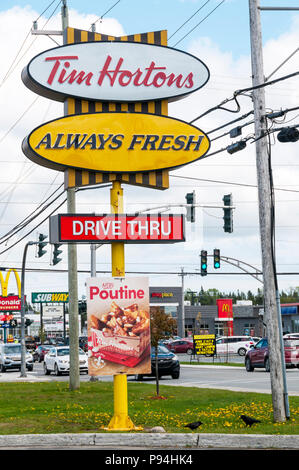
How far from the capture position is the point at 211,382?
3078 cm

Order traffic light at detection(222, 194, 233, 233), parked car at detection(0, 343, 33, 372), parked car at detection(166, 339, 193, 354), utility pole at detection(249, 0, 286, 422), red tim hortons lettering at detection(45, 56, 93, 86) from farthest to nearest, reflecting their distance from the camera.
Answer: parked car at detection(166, 339, 193, 354)
parked car at detection(0, 343, 33, 372)
traffic light at detection(222, 194, 233, 233)
red tim hortons lettering at detection(45, 56, 93, 86)
utility pole at detection(249, 0, 286, 422)

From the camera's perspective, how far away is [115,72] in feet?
52.0

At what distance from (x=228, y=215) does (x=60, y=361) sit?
1585cm

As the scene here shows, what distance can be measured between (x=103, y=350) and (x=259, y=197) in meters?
4.53

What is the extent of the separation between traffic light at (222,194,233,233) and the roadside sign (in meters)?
20.8

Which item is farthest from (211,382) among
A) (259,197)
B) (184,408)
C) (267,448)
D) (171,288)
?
(171,288)

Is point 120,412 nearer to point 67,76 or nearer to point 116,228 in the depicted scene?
point 116,228

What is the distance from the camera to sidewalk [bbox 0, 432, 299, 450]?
41.5ft

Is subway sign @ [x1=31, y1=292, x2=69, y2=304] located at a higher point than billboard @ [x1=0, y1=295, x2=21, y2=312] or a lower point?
higher

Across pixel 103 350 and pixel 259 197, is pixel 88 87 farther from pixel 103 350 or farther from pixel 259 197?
pixel 103 350

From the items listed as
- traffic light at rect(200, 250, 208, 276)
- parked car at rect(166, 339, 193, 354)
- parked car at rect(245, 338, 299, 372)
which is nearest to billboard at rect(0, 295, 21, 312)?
parked car at rect(166, 339, 193, 354)

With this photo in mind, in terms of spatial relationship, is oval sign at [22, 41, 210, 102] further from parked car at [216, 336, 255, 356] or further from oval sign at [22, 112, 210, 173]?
parked car at [216, 336, 255, 356]

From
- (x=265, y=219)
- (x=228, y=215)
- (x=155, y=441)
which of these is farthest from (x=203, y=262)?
(x=155, y=441)

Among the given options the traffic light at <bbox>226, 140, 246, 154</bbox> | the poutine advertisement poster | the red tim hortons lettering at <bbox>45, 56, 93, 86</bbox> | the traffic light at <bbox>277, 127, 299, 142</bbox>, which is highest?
the red tim hortons lettering at <bbox>45, 56, 93, 86</bbox>
